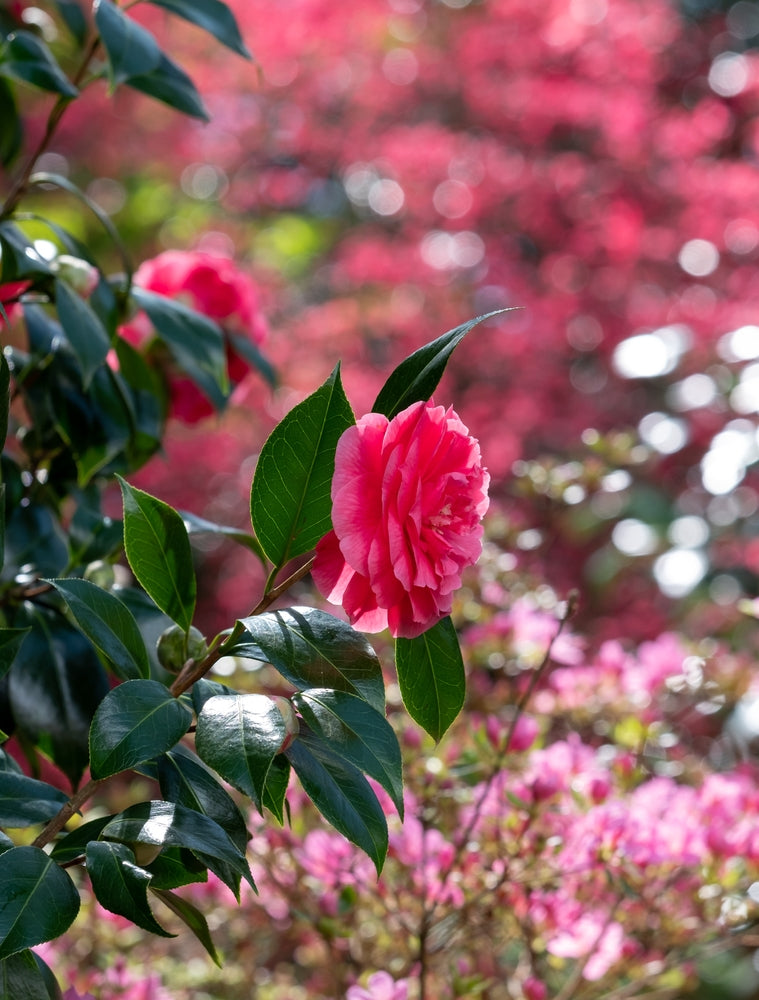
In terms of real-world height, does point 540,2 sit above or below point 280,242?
above

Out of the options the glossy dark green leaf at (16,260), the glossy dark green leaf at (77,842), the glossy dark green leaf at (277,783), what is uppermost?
the glossy dark green leaf at (16,260)

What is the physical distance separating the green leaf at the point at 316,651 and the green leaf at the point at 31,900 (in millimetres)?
134

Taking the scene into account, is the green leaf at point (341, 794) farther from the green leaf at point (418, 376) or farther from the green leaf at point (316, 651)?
the green leaf at point (418, 376)

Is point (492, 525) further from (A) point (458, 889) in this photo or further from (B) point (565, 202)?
(B) point (565, 202)

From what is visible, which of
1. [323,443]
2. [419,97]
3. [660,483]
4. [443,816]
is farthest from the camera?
[419,97]

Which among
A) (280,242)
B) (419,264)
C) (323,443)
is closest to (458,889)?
(323,443)

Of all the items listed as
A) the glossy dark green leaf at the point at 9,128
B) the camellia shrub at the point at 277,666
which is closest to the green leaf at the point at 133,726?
the camellia shrub at the point at 277,666

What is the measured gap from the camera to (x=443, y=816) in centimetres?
106

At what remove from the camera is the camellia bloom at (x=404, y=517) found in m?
0.50

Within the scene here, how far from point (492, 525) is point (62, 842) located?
31.6 inches

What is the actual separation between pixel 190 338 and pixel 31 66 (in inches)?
9.7

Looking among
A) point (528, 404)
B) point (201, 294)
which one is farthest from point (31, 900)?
point (528, 404)

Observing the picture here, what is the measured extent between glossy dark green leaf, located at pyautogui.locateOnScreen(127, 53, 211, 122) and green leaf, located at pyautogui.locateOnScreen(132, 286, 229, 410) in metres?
0.17

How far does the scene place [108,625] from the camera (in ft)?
1.82
